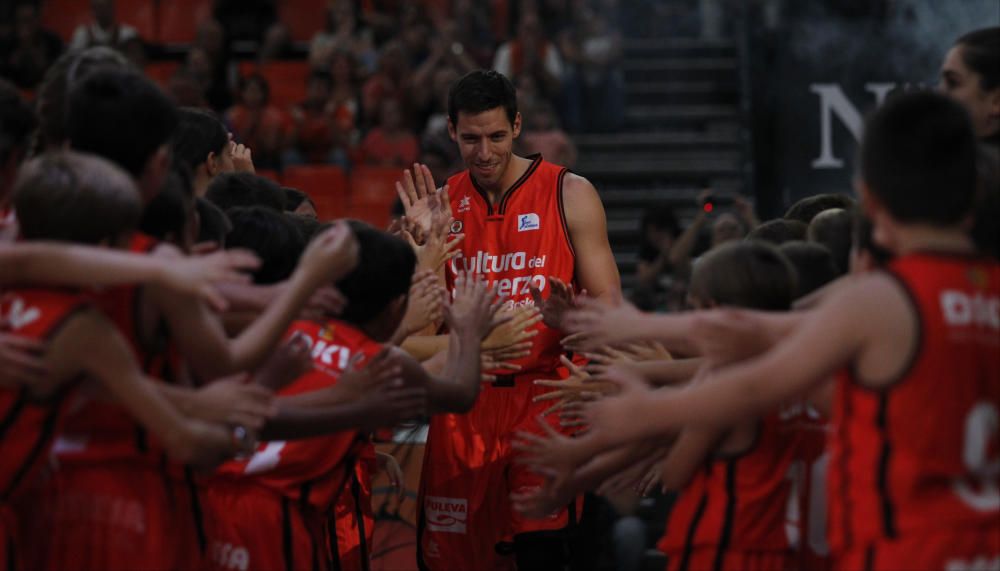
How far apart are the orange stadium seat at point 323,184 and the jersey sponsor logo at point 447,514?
654 centimetres

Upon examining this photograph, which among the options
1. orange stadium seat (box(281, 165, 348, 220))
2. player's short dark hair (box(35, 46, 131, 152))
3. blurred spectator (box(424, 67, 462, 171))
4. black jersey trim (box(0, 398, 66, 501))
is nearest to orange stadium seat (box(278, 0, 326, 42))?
blurred spectator (box(424, 67, 462, 171))

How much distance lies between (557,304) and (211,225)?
188 centimetres

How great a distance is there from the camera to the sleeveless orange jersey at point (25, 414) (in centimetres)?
372

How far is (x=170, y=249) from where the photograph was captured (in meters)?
3.98

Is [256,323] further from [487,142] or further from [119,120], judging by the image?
[487,142]

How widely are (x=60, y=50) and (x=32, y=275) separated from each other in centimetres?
1145

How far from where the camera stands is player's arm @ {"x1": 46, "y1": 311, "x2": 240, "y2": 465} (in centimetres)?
362

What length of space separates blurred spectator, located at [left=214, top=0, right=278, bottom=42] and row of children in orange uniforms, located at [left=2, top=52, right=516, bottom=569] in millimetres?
11216

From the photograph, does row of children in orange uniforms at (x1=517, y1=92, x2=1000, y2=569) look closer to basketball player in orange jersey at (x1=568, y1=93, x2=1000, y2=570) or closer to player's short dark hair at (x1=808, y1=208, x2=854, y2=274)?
basketball player in orange jersey at (x1=568, y1=93, x2=1000, y2=570)

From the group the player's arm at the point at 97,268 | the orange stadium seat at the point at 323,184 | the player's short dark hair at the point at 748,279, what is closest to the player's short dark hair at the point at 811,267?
the player's short dark hair at the point at 748,279

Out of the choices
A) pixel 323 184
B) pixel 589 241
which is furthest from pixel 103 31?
pixel 589 241

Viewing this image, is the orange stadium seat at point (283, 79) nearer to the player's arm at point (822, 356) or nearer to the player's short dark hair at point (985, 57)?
the player's short dark hair at point (985, 57)

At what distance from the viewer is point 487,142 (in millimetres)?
6621

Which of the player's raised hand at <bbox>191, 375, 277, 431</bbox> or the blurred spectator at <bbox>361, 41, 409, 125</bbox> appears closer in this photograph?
the player's raised hand at <bbox>191, 375, 277, 431</bbox>
